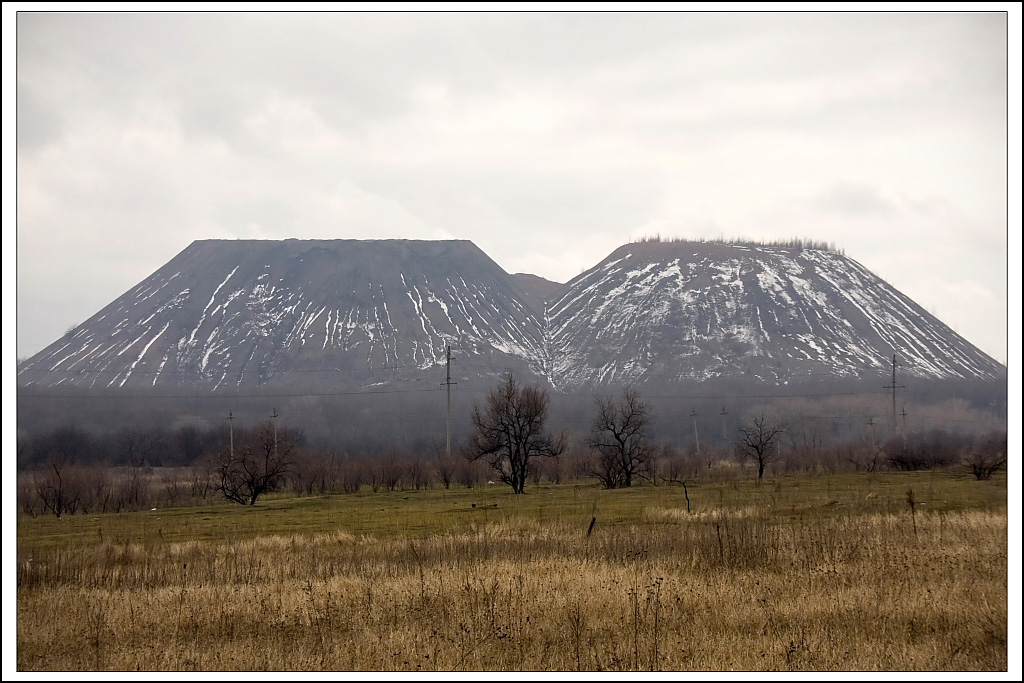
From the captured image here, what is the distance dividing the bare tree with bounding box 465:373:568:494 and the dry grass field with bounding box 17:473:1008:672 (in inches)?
1529

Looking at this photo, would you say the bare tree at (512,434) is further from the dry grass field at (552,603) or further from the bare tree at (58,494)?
the dry grass field at (552,603)

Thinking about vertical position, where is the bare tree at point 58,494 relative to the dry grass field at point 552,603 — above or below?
below

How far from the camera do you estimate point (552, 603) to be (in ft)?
39.9

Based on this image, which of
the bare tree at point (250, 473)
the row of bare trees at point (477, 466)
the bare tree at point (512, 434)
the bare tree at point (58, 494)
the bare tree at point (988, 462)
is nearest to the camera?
the bare tree at point (988, 462)

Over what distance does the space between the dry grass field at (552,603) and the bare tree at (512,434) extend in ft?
127

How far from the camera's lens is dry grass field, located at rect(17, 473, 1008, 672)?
31.8ft

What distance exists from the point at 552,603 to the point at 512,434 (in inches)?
2066

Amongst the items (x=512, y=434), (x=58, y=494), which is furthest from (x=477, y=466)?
(x=58, y=494)

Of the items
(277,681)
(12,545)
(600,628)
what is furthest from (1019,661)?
(12,545)

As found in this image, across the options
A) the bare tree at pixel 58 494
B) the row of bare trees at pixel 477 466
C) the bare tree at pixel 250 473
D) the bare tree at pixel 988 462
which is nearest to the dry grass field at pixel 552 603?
the bare tree at pixel 988 462

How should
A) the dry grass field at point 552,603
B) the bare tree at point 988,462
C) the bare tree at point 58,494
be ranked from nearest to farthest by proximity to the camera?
the dry grass field at point 552,603
the bare tree at point 988,462
the bare tree at point 58,494

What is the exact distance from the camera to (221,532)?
34.5 meters

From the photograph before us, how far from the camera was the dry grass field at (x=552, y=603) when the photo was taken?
31.8 ft

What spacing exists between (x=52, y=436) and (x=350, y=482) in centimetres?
5206
